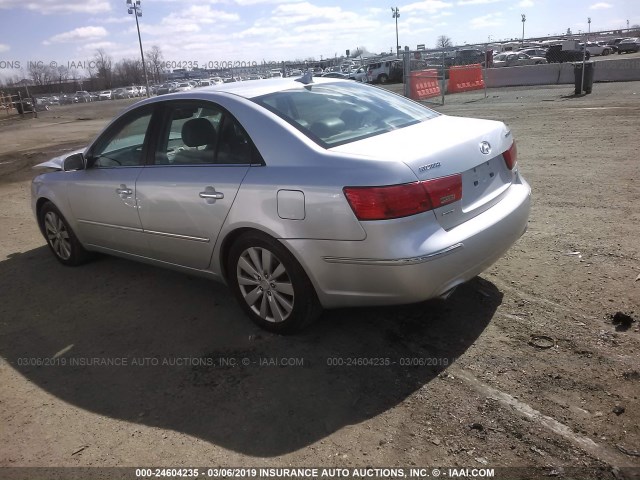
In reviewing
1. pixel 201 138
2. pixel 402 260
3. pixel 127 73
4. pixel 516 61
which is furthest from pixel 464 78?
pixel 127 73

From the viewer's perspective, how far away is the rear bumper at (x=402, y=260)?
296 centimetres

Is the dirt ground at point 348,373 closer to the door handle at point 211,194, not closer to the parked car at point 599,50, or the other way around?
the door handle at point 211,194

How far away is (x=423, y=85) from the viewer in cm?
2172

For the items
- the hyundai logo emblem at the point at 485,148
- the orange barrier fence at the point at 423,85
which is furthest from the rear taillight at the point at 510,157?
the orange barrier fence at the point at 423,85

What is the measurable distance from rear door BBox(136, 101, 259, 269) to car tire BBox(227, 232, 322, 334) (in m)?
0.27

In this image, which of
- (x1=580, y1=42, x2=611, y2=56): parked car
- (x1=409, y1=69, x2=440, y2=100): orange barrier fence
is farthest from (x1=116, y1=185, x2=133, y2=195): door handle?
(x1=580, y1=42, x2=611, y2=56): parked car

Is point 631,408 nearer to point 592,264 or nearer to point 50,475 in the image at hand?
point 592,264

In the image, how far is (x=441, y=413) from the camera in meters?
2.76

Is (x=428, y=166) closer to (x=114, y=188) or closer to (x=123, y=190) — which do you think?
(x=123, y=190)

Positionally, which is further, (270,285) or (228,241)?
(228,241)

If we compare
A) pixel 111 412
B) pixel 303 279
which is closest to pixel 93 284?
pixel 111 412

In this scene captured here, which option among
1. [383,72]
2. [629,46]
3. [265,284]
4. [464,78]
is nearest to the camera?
[265,284]

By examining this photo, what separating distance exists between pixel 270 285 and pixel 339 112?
1.31 m

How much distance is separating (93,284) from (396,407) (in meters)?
3.31
